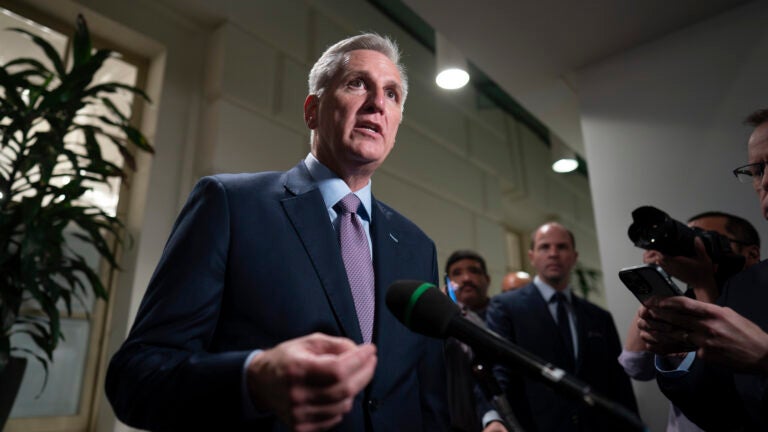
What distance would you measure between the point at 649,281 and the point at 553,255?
164 centimetres

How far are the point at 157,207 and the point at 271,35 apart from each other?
126 centimetres

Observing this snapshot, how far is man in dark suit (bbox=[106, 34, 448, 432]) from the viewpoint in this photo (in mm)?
503

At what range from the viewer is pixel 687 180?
189cm

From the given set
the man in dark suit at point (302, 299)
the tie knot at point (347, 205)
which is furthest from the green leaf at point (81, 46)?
the tie knot at point (347, 205)

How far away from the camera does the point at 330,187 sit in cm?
92

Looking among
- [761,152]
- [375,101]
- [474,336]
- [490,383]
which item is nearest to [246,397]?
[474,336]

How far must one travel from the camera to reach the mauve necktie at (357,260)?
31.4 inches

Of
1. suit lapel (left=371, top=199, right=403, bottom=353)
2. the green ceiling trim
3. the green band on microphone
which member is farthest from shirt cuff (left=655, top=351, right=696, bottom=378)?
the green ceiling trim

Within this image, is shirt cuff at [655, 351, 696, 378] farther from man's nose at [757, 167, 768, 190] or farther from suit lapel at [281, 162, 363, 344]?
suit lapel at [281, 162, 363, 344]

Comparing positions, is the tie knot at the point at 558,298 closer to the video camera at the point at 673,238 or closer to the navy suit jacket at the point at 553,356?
the navy suit jacket at the point at 553,356

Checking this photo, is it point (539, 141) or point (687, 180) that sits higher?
point (539, 141)

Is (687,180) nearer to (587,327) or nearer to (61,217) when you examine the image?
(587,327)

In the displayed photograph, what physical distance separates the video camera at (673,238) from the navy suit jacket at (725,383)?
4 centimetres

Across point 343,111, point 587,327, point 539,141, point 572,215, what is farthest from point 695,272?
point 572,215
